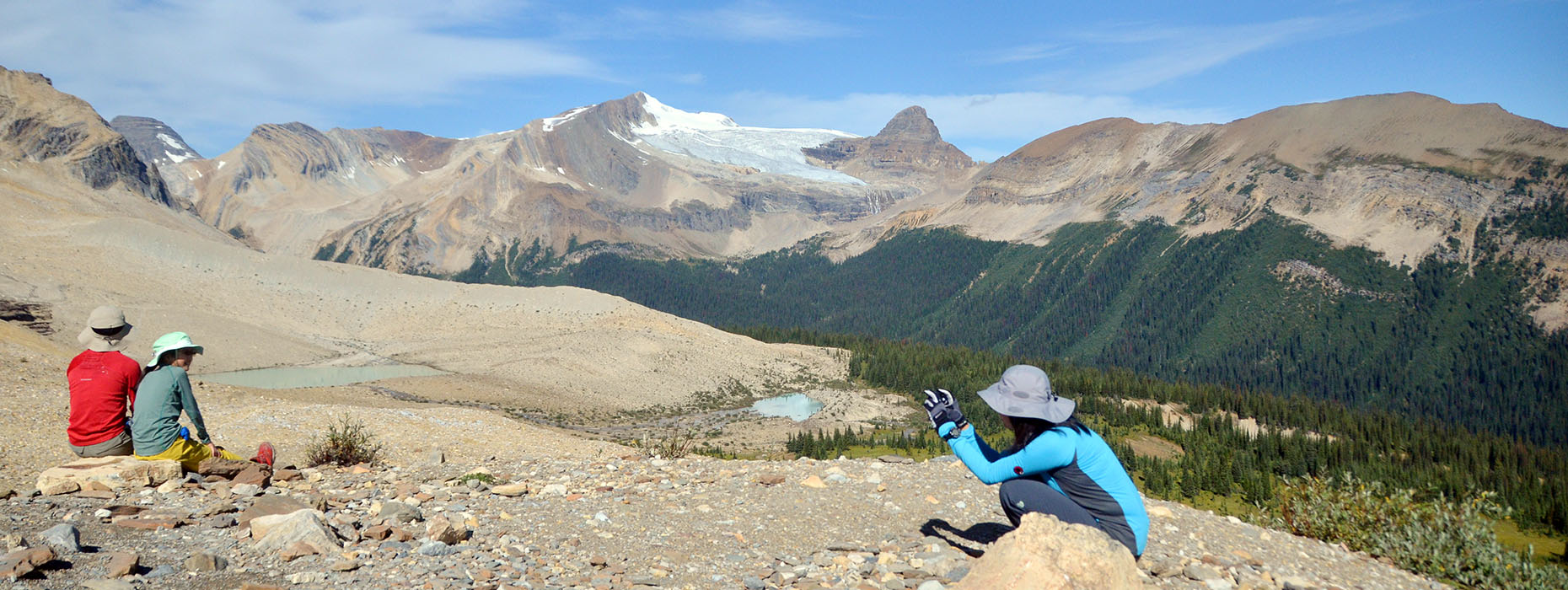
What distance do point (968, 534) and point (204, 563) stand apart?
8.52 meters

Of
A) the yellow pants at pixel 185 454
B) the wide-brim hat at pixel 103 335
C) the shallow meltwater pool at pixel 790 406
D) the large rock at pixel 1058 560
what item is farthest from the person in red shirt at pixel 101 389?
the shallow meltwater pool at pixel 790 406

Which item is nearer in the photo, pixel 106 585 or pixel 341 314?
Answer: pixel 106 585

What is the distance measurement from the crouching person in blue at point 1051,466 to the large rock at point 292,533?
6318 mm

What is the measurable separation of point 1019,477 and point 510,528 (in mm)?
5963

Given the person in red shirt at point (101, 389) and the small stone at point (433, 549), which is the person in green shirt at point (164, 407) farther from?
the small stone at point (433, 549)

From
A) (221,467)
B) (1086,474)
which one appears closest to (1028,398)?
(1086,474)

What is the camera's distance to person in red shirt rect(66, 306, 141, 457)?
10.2 m

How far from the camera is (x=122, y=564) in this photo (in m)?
6.72

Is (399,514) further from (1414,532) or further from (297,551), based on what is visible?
(1414,532)

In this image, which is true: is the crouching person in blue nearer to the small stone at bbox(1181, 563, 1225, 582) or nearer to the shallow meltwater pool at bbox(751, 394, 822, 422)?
the small stone at bbox(1181, 563, 1225, 582)

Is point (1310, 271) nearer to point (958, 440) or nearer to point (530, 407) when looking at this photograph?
point (530, 407)

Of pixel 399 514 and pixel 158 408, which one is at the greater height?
pixel 158 408

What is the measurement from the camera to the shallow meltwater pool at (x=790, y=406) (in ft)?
252

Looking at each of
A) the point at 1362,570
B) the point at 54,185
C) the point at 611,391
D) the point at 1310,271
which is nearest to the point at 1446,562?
the point at 1362,570
